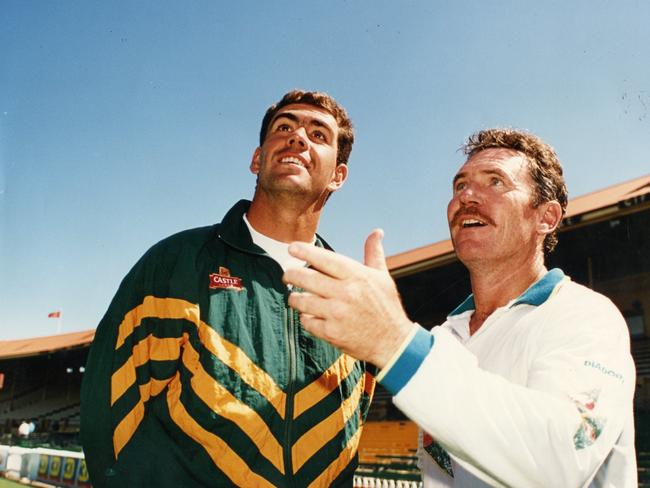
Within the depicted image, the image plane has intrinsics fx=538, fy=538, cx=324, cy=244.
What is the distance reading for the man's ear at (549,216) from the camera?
2459 millimetres

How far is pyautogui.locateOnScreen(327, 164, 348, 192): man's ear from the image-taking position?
3113 mm

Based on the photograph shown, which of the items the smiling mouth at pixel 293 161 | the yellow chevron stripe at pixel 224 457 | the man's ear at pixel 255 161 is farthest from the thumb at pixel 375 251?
the man's ear at pixel 255 161

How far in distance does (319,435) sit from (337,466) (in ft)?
0.59

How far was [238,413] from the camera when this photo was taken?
207 centimetres

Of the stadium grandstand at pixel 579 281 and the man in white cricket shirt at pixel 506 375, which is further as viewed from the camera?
the stadium grandstand at pixel 579 281

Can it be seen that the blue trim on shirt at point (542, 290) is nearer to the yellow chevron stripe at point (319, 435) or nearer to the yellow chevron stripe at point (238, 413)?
the yellow chevron stripe at point (319, 435)

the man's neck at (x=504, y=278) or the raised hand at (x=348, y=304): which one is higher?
the man's neck at (x=504, y=278)

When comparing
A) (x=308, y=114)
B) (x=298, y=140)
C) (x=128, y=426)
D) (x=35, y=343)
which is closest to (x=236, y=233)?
(x=298, y=140)

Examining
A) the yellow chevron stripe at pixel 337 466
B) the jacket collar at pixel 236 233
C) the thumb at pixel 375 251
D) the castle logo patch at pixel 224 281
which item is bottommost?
the yellow chevron stripe at pixel 337 466

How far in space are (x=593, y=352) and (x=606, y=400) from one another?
5.5 inches

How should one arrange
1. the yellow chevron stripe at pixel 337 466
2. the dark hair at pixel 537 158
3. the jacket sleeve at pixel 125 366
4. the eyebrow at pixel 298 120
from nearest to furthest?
the jacket sleeve at pixel 125 366, the yellow chevron stripe at pixel 337 466, the dark hair at pixel 537 158, the eyebrow at pixel 298 120

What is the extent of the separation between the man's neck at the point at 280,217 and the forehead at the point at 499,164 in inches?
31.6

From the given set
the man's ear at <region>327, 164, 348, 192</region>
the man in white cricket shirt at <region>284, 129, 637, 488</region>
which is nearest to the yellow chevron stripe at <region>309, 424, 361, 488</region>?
the man in white cricket shirt at <region>284, 129, 637, 488</region>

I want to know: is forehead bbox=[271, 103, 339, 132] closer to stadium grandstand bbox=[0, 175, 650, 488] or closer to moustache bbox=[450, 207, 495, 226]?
moustache bbox=[450, 207, 495, 226]
